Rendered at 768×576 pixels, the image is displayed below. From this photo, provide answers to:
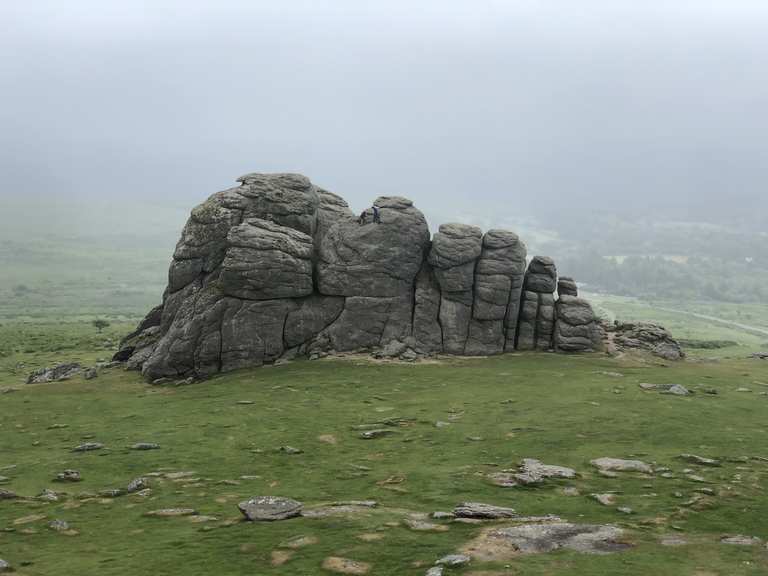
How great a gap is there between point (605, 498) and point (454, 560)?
1182 cm

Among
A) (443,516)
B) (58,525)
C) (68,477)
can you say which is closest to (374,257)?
(68,477)

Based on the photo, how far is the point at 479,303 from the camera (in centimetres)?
7338

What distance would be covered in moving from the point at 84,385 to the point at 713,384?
6063cm

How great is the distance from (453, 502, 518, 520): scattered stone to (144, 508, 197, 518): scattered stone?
12.5m

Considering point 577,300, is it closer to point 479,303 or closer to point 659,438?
point 479,303

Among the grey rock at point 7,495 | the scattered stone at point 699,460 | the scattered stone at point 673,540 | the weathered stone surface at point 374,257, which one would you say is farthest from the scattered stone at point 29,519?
the weathered stone surface at point 374,257

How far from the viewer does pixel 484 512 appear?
29578 mm

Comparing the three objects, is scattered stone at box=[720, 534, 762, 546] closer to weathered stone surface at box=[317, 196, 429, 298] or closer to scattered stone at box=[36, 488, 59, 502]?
scattered stone at box=[36, 488, 59, 502]

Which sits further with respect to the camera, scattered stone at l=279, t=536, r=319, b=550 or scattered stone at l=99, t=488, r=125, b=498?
scattered stone at l=99, t=488, r=125, b=498

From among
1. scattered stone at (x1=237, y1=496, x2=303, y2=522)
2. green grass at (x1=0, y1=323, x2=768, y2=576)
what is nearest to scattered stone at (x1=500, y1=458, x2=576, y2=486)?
green grass at (x1=0, y1=323, x2=768, y2=576)

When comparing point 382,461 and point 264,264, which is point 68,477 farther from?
point 264,264

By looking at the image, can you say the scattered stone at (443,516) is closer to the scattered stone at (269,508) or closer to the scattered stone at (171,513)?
the scattered stone at (269,508)

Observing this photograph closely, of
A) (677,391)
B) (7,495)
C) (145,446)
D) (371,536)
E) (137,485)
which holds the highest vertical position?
(677,391)

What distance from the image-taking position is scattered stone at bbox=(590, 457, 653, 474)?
37.2m
